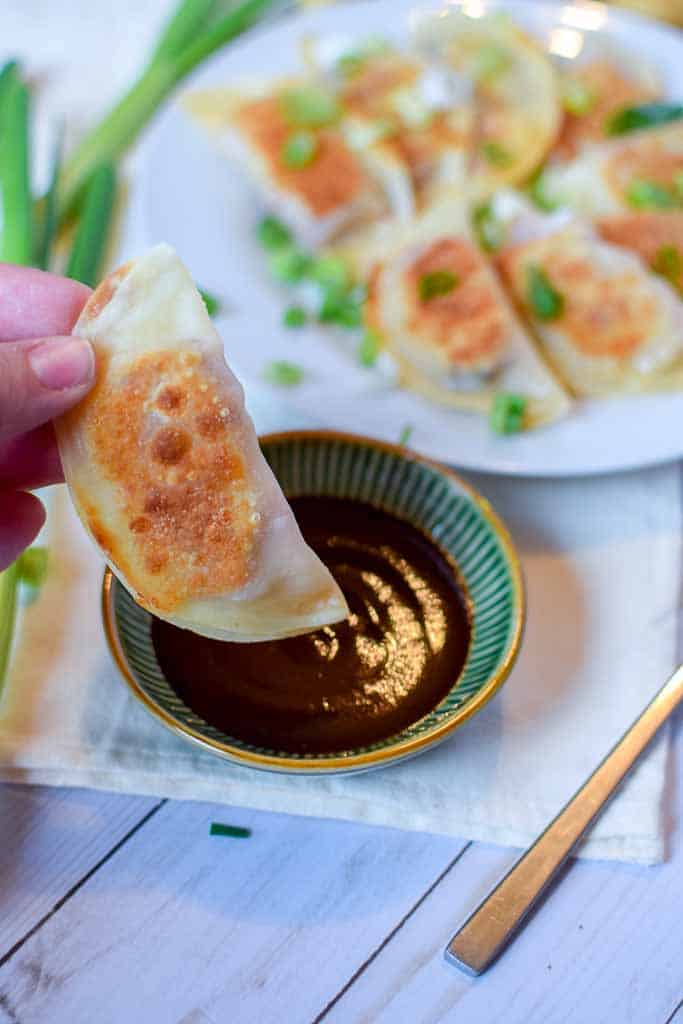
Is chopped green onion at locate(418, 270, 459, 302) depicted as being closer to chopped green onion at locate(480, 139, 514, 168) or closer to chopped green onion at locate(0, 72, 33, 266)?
chopped green onion at locate(480, 139, 514, 168)

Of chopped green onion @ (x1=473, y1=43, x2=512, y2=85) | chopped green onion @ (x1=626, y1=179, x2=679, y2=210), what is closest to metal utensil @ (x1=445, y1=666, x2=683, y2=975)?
chopped green onion @ (x1=626, y1=179, x2=679, y2=210)

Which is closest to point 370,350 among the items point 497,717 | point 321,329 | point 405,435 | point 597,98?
point 321,329

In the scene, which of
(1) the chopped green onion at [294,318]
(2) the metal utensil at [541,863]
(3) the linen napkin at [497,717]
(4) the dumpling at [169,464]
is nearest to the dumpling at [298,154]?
(1) the chopped green onion at [294,318]

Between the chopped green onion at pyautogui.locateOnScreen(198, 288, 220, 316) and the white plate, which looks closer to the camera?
the white plate

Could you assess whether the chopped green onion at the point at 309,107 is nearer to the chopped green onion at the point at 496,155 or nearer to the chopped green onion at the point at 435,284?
the chopped green onion at the point at 496,155

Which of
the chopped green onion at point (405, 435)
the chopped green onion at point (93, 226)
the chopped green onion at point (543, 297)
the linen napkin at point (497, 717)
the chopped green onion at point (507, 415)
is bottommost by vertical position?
the linen napkin at point (497, 717)

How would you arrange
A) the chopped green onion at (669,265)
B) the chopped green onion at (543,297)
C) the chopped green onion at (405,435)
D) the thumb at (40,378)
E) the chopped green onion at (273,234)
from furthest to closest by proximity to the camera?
the chopped green onion at (273,234) → the chopped green onion at (669,265) → the chopped green onion at (543,297) → the chopped green onion at (405,435) → the thumb at (40,378)

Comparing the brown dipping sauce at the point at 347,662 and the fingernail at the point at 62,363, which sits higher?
the fingernail at the point at 62,363
